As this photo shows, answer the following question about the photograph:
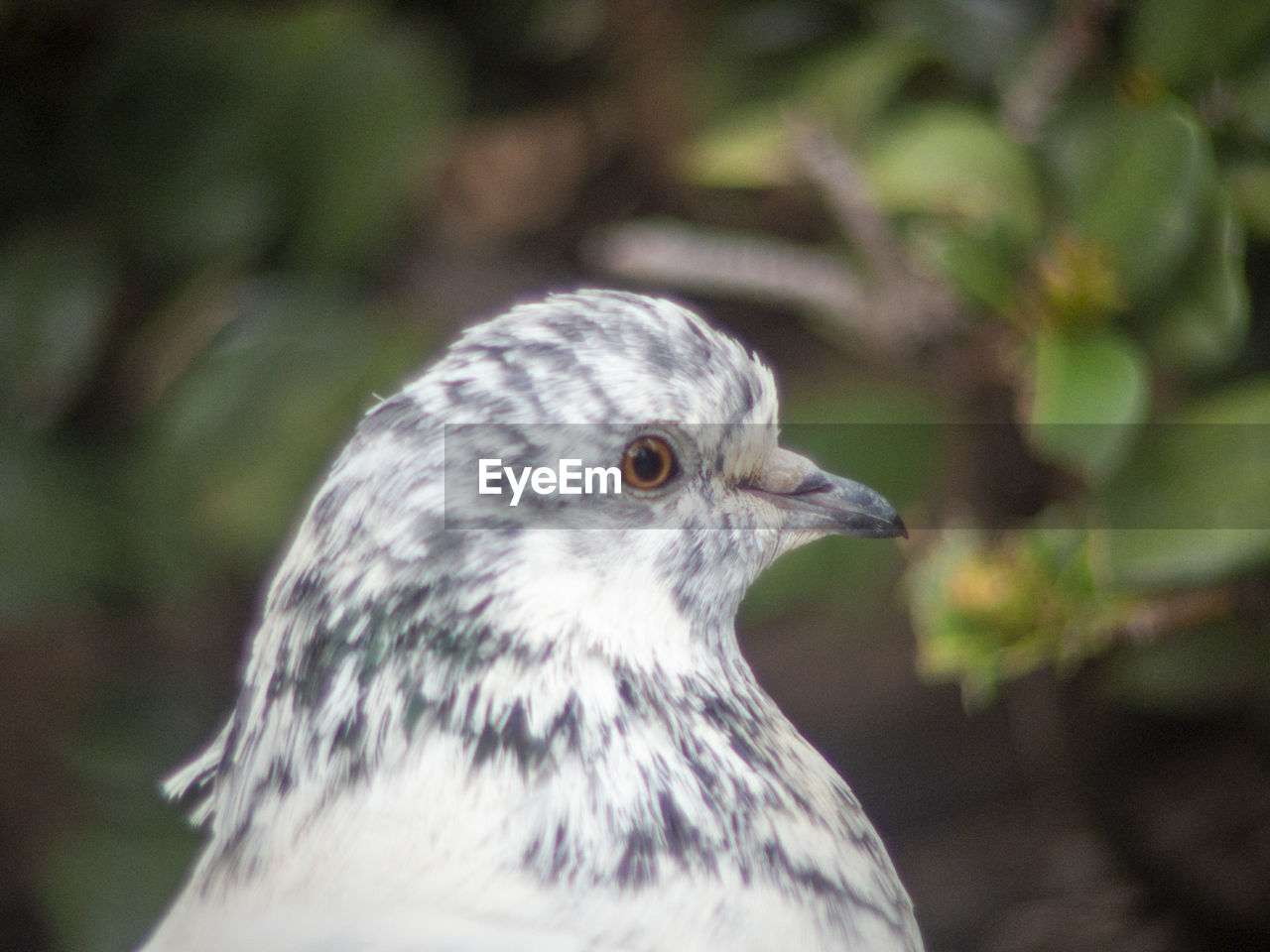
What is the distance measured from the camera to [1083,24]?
86 centimetres

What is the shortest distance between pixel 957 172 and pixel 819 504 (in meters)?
0.42

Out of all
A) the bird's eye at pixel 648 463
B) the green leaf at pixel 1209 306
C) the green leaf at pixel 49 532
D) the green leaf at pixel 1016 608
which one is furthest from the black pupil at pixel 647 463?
the green leaf at pixel 49 532

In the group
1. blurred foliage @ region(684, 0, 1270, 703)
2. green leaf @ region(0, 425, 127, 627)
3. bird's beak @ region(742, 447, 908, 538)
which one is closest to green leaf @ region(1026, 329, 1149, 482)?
blurred foliage @ region(684, 0, 1270, 703)

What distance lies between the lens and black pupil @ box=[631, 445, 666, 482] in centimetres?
54

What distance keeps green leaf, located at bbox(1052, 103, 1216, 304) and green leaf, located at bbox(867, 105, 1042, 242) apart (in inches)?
2.1

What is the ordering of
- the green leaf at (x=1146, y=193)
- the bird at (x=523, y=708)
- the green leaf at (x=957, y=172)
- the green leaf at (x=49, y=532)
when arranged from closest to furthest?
the bird at (x=523, y=708) < the green leaf at (x=1146, y=193) < the green leaf at (x=957, y=172) < the green leaf at (x=49, y=532)

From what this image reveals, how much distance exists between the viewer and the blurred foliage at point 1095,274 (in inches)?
30.0

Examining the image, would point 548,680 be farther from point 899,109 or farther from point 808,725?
point 899,109

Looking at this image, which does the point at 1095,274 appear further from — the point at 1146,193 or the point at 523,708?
the point at 523,708

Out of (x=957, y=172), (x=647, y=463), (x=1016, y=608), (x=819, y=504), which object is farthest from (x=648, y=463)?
(x=957, y=172)

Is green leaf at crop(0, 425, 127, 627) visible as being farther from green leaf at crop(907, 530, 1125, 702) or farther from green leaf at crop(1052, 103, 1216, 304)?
green leaf at crop(1052, 103, 1216, 304)

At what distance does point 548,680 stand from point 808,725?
564 mm

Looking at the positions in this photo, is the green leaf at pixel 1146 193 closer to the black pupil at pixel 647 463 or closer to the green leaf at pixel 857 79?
the green leaf at pixel 857 79

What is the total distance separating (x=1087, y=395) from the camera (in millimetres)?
772
